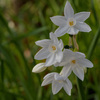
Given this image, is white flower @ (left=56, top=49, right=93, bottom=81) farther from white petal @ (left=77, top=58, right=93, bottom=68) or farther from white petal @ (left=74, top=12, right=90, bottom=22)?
white petal @ (left=74, top=12, right=90, bottom=22)

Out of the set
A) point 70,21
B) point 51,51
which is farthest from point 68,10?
point 51,51

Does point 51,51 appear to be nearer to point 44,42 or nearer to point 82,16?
point 44,42

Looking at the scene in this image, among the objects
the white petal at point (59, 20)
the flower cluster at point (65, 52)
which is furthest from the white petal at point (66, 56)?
the white petal at point (59, 20)

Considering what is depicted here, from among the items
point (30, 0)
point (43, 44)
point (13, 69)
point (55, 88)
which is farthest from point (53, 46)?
point (30, 0)

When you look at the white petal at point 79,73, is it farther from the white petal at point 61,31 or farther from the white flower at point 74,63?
the white petal at point 61,31

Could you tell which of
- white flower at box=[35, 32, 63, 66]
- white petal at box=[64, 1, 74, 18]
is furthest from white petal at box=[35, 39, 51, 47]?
white petal at box=[64, 1, 74, 18]

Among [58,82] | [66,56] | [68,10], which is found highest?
[68,10]
